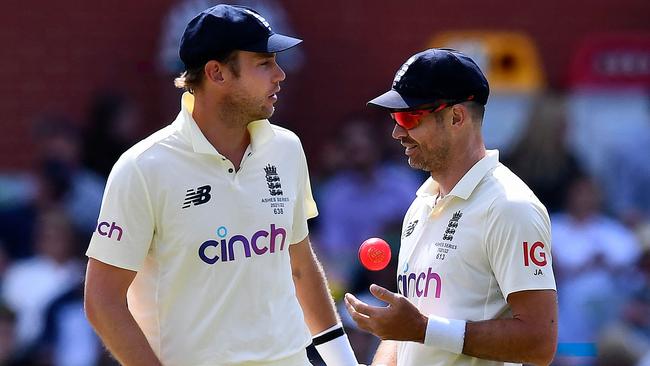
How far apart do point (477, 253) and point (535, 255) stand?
18 centimetres

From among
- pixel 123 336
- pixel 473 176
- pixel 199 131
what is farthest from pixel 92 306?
pixel 473 176

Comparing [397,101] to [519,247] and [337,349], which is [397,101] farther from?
[337,349]

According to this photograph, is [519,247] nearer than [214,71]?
Yes

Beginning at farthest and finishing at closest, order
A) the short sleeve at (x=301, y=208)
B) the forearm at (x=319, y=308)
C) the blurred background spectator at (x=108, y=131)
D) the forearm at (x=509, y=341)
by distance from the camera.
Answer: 1. the blurred background spectator at (x=108, y=131)
2. the forearm at (x=319, y=308)
3. the short sleeve at (x=301, y=208)
4. the forearm at (x=509, y=341)

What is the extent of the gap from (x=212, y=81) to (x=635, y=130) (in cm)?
660

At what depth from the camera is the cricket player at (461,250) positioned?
12.2ft

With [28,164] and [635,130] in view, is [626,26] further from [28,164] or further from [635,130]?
[28,164]

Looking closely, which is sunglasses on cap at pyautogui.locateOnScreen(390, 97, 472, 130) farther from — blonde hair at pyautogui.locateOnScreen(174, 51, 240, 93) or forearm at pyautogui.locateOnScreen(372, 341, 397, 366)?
forearm at pyautogui.locateOnScreen(372, 341, 397, 366)

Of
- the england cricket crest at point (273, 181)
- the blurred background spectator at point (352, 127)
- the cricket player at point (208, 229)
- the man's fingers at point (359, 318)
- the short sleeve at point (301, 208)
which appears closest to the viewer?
the man's fingers at point (359, 318)

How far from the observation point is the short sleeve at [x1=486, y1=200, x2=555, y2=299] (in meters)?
3.71

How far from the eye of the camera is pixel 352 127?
9.69 metres

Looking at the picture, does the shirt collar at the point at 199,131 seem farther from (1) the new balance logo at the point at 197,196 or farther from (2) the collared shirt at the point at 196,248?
(1) the new balance logo at the point at 197,196

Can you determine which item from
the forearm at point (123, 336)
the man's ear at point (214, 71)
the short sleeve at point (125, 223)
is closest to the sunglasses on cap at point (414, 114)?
Result: the man's ear at point (214, 71)

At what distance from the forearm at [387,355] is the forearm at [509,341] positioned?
1.68 feet
